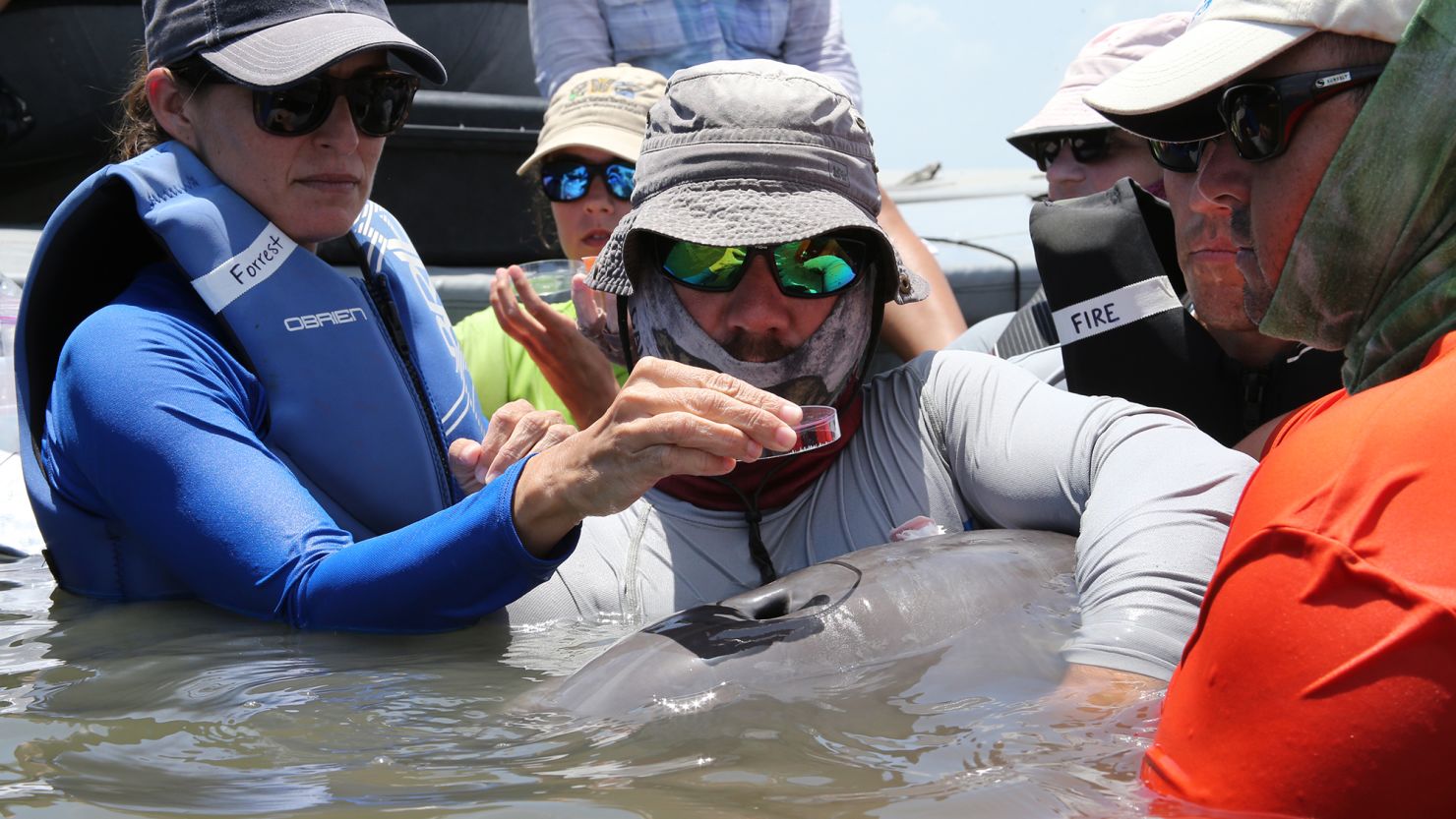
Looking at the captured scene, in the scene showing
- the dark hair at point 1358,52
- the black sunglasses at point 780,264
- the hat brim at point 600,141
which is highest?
the hat brim at point 600,141

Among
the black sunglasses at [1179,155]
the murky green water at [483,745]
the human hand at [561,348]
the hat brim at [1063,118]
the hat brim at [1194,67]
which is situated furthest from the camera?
the hat brim at [1063,118]

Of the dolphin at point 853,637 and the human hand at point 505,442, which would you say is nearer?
the dolphin at point 853,637

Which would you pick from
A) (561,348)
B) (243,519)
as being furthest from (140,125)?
(243,519)

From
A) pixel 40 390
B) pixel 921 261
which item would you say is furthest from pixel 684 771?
pixel 921 261

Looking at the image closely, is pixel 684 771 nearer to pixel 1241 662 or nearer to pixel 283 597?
pixel 1241 662

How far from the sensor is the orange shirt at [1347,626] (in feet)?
3.90

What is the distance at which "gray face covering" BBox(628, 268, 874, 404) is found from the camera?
274 cm

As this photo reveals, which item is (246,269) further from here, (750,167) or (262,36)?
(750,167)

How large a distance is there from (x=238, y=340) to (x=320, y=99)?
560 millimetres

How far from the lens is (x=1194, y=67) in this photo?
5.32 ft

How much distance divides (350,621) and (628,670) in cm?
72

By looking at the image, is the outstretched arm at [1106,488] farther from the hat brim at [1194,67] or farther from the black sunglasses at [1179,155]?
the hat brim at [1194,67]

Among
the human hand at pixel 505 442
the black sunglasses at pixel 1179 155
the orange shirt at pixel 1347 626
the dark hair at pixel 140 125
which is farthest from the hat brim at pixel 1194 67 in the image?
the dark hair at pixel 140 125

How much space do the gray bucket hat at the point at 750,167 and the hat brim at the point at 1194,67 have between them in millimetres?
911
